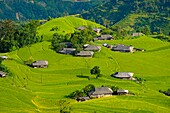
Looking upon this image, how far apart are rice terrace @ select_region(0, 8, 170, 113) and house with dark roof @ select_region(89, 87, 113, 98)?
1371 millimetres

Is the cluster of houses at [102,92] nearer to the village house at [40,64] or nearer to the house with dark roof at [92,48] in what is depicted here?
the village house at [40,64]

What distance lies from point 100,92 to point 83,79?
1250cm

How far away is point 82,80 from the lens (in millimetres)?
94125

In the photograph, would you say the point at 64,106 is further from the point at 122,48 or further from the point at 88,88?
the point at 122,48

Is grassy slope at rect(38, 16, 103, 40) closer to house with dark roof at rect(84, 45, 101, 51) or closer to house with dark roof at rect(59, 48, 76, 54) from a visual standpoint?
house with dark roof at rect(59, 48, 76, 54)

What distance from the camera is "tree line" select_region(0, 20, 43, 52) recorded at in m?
131

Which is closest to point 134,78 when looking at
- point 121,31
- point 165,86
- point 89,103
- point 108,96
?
point 165,86

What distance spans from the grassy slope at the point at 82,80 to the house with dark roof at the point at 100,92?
6.42ft

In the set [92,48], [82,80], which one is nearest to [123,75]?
[82,80]

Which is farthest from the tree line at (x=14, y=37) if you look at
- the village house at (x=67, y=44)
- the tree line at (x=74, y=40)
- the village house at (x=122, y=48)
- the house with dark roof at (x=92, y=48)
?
the village house at (x=122, y=48)

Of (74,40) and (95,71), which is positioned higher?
(74,40)

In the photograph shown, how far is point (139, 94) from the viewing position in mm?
84750

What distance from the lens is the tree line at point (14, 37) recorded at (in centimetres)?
13120

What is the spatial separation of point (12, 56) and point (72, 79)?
2765 cm
